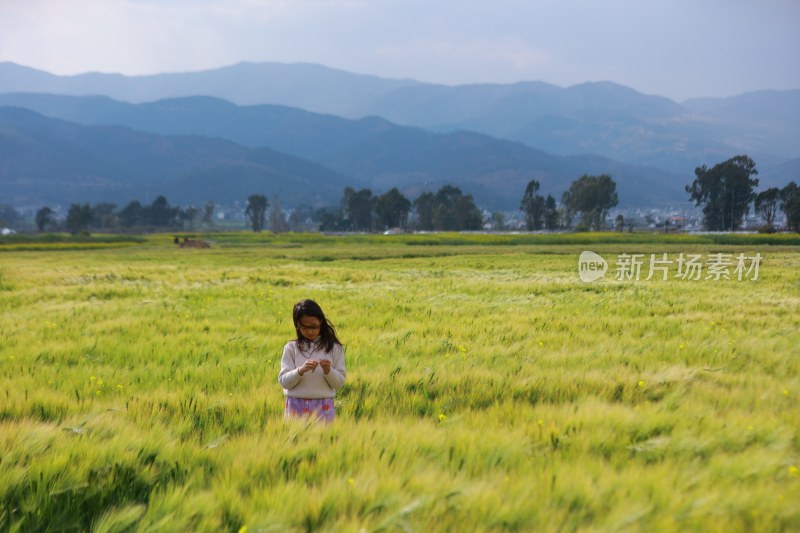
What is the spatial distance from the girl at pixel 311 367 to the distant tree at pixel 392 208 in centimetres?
15344

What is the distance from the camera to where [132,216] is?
194 meters

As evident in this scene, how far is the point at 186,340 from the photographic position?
10.7m

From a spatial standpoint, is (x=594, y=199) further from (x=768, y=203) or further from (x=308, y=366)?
(x=308, y=366)

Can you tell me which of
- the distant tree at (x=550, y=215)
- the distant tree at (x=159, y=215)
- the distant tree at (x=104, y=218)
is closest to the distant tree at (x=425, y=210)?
the distant tree at (x=550, y=215)

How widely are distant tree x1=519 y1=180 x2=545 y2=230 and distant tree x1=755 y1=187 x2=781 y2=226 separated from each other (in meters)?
50.6

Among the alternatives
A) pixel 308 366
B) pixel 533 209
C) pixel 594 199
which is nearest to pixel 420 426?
pixel 308 366

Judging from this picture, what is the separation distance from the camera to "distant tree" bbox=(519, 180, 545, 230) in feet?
486

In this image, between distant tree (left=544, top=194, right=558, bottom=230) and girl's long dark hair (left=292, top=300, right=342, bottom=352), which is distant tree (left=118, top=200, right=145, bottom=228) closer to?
distant tree (left=544, top=194, right=558, bottom=230)

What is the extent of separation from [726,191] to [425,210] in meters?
78.3

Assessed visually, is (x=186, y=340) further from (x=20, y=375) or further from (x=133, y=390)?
(x=133, y=390)

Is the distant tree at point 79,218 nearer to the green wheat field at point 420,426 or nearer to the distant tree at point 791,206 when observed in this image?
the distant tree at point 791,206

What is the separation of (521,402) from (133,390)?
4.53 metres

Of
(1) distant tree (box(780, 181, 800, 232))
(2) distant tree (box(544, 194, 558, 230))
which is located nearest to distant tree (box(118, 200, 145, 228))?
(2) distant tree (box(544, 194, 558, 230))

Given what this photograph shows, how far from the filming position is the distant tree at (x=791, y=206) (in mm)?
92988
